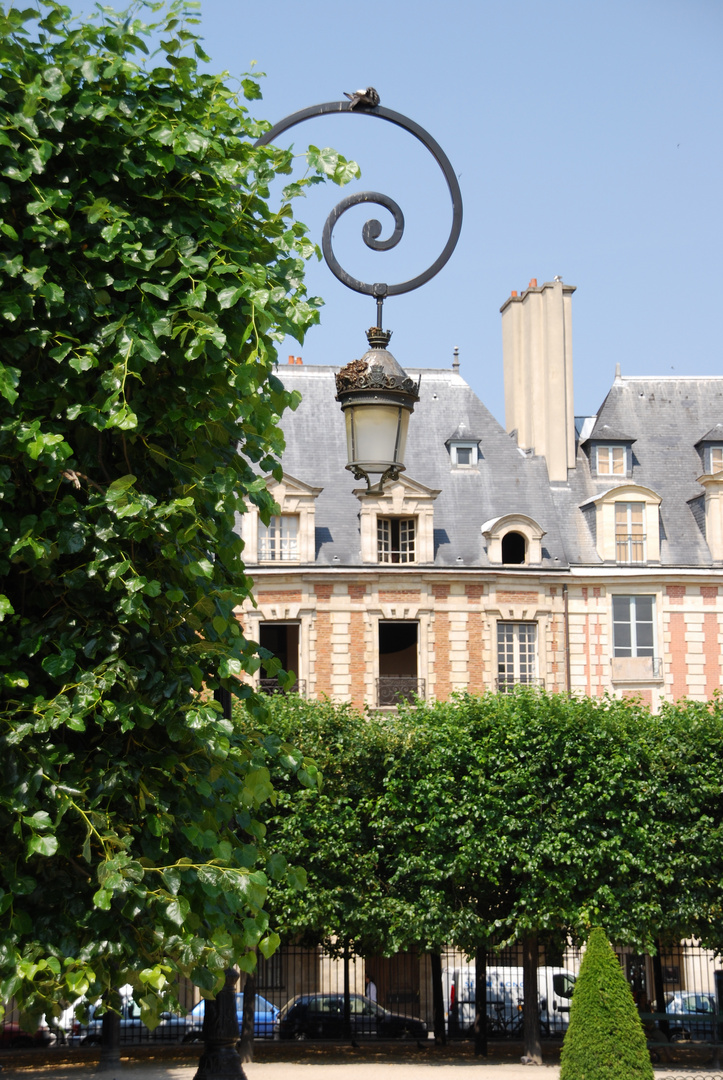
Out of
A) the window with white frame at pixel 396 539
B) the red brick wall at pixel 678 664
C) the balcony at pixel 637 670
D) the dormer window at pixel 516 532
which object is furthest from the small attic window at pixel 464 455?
the red brick wall at pixel 678 664

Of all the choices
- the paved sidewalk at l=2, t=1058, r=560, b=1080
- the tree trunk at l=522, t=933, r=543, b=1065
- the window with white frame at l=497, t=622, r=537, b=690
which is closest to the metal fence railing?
the tree trunk at l=522, t=933, r=543, b=1065

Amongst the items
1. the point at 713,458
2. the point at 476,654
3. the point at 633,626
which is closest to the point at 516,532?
the point at 476,654

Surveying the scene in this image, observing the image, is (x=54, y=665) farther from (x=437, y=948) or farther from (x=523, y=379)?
(x=523, y=379)

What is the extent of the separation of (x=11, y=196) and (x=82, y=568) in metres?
1.48

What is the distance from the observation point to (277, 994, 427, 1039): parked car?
23547 millimetres

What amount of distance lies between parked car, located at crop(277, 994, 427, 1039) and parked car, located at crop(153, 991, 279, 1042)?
1.07ft

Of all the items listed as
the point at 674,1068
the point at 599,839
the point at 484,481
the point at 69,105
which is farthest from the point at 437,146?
the point at 484,481

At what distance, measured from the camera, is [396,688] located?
26.8m

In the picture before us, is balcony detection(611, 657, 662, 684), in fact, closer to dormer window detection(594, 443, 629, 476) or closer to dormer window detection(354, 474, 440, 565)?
dormer window detection(354, 474, 440, 565)

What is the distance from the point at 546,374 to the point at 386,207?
23700 millimetres

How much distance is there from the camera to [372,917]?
67.5 feet

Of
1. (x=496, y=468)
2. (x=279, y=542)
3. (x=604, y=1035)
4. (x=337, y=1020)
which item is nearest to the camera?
(x=604, y=1035)

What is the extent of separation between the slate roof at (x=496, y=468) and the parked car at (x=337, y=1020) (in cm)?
918

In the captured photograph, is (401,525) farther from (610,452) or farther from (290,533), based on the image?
(610,452)
